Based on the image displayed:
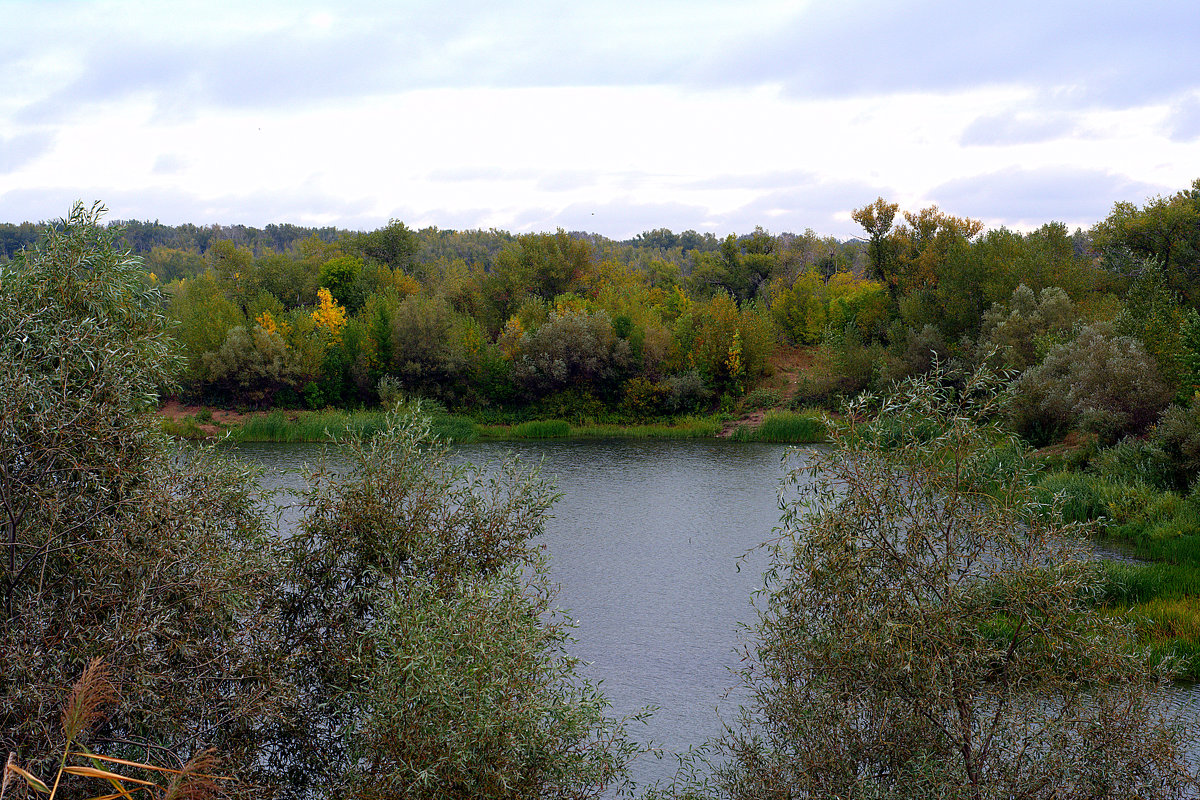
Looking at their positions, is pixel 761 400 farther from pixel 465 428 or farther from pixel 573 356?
pixel 465 428

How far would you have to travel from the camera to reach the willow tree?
327 inches

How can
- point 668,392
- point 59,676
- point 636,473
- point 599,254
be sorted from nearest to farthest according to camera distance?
point 59,676 → point 636,473 → point 668,392 → point 599,254

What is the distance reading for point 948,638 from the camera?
324 inches

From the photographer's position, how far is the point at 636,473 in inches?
1436

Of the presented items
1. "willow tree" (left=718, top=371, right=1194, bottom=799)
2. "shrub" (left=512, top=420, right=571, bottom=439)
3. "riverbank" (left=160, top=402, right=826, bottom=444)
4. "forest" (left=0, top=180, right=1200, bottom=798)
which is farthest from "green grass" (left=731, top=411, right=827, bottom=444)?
"willow tree" (left=718, top=371, right=1194, bottom=799)

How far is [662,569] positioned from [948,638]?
14.6 metres

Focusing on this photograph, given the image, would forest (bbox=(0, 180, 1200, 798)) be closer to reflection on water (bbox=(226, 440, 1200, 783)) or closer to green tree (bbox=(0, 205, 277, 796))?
green tree (bbox=(0, 205, 277, 796))

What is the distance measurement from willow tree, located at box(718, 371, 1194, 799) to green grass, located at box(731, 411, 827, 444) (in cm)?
3603

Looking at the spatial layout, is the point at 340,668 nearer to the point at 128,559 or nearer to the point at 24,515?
the point at 128,559

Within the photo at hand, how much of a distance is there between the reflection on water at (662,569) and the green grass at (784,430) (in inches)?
177

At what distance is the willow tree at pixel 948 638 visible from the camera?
8.31 meters

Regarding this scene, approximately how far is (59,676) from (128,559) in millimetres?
1089

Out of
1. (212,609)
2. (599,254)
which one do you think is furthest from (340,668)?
(599,254)

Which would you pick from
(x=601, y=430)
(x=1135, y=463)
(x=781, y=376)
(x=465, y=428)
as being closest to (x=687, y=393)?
(x=601, y=430)
